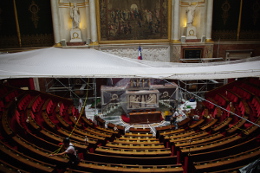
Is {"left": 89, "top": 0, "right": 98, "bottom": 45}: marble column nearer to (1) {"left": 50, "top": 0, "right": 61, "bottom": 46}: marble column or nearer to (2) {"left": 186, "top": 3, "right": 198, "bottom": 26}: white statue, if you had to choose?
(1) {"left": 50, "top": 0, "right": 61, "bottom": 46}: marble column

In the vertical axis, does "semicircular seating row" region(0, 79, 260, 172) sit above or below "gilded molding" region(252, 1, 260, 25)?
below

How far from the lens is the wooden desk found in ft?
34.1

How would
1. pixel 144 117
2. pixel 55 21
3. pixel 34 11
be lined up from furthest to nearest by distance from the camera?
pixel 55 21, pixel 34 11, pixel 144 117

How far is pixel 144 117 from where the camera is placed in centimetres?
1049

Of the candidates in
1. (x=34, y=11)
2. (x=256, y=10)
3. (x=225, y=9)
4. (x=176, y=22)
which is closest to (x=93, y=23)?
(x=34, y=11)

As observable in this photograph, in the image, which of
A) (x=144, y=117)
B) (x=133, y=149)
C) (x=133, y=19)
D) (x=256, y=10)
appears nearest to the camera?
(x=133, y=149)

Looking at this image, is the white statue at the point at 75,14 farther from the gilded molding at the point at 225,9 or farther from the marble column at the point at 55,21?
the gilded molding at the point at 225,9

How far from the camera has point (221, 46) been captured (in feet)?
46.6

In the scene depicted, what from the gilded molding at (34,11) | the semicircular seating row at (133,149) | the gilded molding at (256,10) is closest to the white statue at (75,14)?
the gilded molding at (34,11)

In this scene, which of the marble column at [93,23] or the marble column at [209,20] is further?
the marble column at [209,20]

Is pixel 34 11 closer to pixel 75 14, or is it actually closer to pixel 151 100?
pixel 75 14

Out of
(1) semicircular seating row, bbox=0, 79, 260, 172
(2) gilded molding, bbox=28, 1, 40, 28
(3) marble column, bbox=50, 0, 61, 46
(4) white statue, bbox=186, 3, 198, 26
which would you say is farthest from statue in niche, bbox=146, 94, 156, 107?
(2) gilded molding, bbox=28, 1, 40, 28

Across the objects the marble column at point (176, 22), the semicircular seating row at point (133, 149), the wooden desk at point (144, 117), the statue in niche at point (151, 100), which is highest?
the marble column at point (176, 22)

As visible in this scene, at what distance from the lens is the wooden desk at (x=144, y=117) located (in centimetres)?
1039
